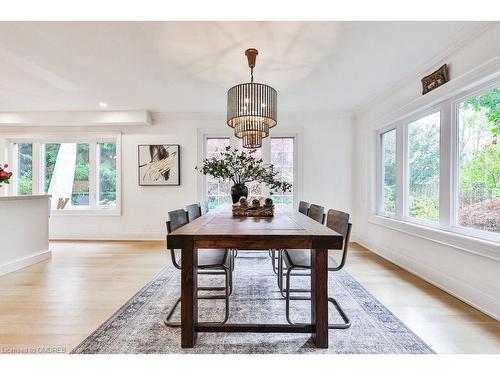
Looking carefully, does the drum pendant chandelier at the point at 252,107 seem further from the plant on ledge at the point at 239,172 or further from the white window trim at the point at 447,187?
the white window trim at the point at 447,187

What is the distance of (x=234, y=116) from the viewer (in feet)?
7.86

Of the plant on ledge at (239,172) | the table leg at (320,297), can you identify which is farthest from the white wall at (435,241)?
the plant on ledge at (239,172)

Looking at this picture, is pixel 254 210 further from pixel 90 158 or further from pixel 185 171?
pixel 90 158

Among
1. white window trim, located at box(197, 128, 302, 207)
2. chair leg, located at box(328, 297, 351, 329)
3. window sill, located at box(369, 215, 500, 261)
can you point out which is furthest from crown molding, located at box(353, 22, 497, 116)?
chair leg, located at box(328, 297, 351, 329)

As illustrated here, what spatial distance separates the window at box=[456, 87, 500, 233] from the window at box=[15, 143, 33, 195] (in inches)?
265

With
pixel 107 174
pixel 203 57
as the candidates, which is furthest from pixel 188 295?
pixel 107 174

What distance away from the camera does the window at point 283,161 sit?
15.7 feet

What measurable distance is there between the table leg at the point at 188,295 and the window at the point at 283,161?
134 inches

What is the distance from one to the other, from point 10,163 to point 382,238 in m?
6.71

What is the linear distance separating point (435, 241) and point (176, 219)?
257cm

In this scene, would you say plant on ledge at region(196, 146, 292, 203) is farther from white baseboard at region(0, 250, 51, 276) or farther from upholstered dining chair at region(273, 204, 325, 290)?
white baseboard at region(0, 250, 51, 276)

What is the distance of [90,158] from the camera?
487 cm
